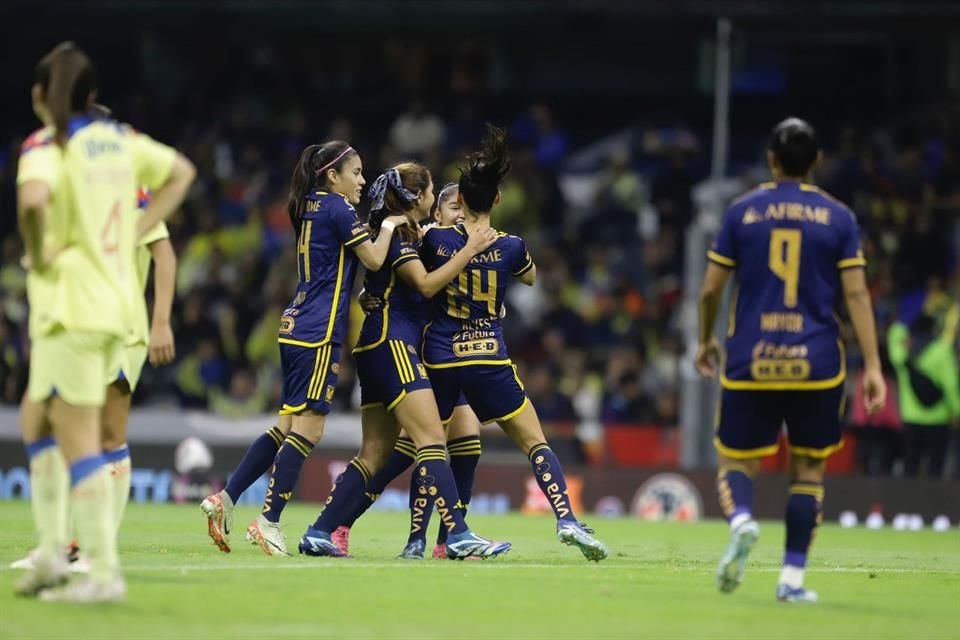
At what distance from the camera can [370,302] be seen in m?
11.2

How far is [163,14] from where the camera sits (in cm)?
2939

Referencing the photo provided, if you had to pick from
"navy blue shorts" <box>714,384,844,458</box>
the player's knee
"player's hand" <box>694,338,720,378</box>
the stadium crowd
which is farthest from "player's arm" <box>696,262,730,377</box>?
the stadium crowd

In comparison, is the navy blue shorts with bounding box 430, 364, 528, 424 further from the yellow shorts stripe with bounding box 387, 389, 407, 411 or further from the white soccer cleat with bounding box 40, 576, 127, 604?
the white soccer cleat with bounding box 40, 576, 127, 604

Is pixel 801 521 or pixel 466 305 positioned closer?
pixel 801 521

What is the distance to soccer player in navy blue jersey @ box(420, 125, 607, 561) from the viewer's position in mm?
11086

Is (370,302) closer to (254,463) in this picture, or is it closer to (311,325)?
(311,325)

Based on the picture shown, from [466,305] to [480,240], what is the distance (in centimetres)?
43

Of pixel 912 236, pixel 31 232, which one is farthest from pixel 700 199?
pixel 31 232

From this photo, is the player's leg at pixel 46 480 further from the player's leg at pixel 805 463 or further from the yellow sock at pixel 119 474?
the player's leg at pixel 805 463

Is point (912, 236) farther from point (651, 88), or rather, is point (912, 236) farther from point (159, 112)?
point (159, 112)

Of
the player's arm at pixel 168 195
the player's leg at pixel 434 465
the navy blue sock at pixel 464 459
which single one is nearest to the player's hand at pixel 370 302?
the player's leg at pixel 434 465

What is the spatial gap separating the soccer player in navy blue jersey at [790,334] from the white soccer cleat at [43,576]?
3.02 metres

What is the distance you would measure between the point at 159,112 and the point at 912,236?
12.9 metres

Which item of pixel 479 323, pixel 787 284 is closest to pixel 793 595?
pixel 787 284
